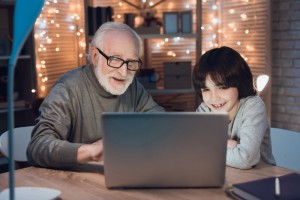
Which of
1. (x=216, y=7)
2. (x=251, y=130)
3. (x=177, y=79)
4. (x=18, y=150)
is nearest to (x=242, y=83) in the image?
(x=251, y=130)

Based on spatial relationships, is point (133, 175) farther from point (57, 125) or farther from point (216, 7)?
point (216, 7)

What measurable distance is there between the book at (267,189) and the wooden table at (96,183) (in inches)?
1.6

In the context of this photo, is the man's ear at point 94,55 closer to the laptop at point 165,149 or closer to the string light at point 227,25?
the laptop at point 165,149

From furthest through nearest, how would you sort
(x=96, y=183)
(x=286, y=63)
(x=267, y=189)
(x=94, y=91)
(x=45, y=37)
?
1. (x=45, y=37)
2. (x=286, y=63)
3. (x=94, y=91)
4. (x=96, y=183)
5. (x=267, y=189)

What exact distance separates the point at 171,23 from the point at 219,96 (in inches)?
81.2

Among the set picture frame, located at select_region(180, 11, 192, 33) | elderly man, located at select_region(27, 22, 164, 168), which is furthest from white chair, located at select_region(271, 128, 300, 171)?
picture frame, located at select_region(180, 11, 192, 33)

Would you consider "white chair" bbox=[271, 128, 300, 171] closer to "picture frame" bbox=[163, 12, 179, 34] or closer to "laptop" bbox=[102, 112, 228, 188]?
"laptop" bbox=[102, 112, 228, 188]

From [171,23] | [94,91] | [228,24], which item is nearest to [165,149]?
[94,91]

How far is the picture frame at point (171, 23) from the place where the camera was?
353cm

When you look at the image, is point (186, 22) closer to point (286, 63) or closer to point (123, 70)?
point (286, 63)

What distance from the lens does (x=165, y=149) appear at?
1.14 metres

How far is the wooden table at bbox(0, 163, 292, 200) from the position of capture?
117 centimetres

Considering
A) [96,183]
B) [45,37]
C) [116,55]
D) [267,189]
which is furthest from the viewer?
[45,37]

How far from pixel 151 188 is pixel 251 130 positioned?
440mm
